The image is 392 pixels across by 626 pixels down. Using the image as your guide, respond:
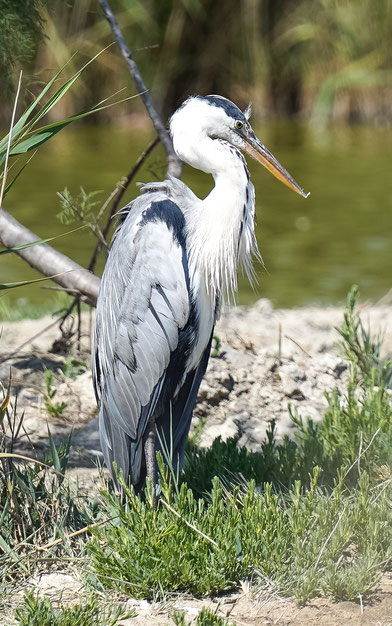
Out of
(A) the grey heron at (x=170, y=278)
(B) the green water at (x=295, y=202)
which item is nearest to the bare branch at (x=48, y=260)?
(A) the grey heron at (x=170, y=278)

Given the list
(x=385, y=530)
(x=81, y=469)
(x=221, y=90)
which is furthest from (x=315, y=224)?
(x=385, y=530)

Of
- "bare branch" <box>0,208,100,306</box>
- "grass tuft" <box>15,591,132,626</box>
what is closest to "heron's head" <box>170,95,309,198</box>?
"bare branch" <box>0,208,100,306</box>

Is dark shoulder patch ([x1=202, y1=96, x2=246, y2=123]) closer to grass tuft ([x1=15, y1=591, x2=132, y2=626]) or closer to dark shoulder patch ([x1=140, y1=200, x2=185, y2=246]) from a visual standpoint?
dark shoulder patch ([x1=140, y1=200, x2=185, y2=246])

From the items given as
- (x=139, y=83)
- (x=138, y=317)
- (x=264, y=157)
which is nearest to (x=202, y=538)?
(x=138, y=317)

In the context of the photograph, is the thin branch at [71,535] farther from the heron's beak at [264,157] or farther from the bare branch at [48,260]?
the heron's beak at [264,157]

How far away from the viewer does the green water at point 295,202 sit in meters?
8.48

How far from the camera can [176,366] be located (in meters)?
3.67

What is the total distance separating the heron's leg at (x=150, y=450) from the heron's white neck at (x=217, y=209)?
1.97ft

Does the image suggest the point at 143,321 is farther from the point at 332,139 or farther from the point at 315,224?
the point at 332,139

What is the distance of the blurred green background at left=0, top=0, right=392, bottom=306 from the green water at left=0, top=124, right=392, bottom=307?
0.03m

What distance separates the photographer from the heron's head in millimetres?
3502

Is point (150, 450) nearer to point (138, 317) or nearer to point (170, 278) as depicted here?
point (138, 317)

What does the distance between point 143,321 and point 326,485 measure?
0.94 metres

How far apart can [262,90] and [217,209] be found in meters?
11.1
